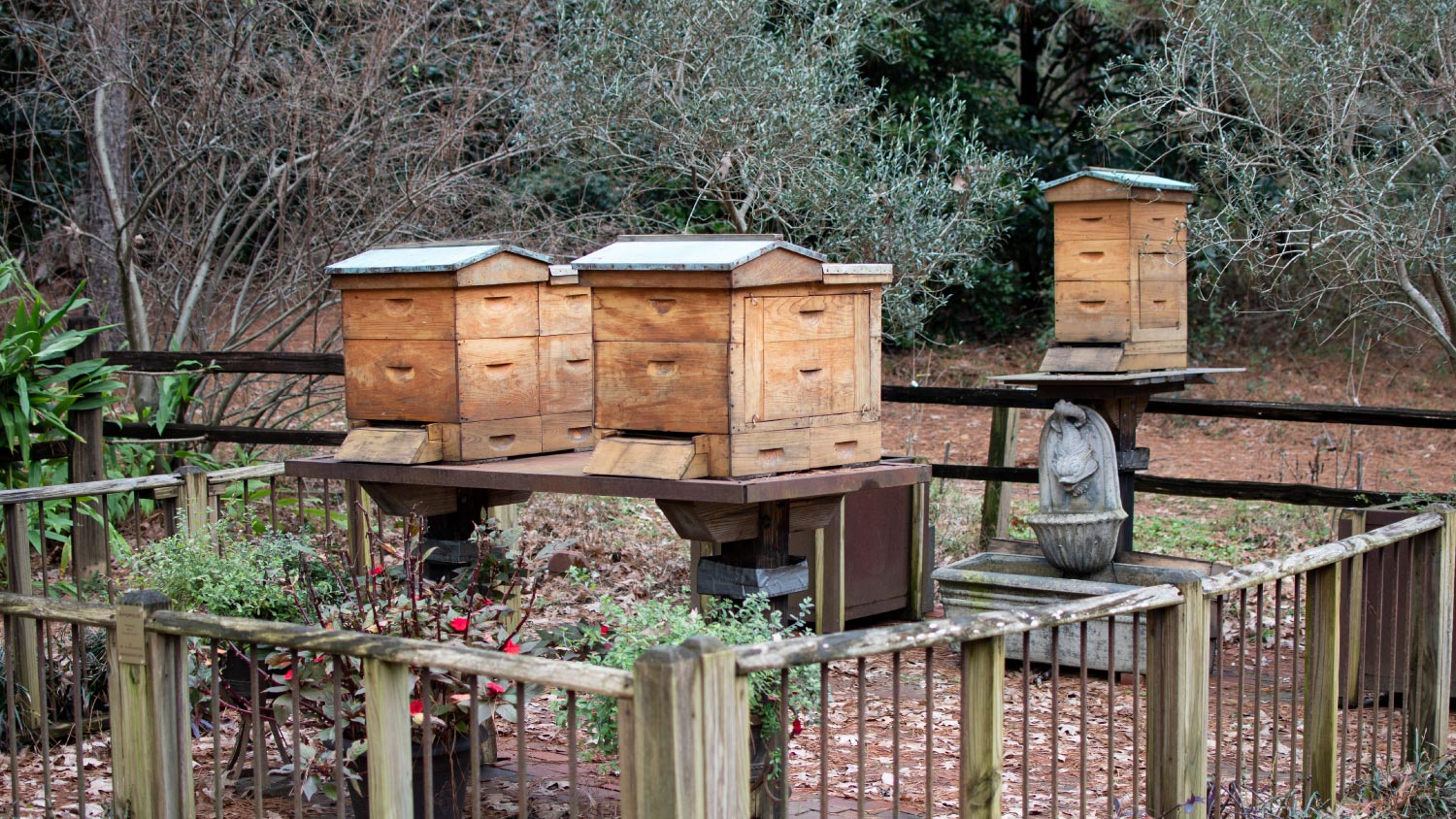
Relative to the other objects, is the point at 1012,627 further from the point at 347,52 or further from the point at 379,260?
the point at 347,52

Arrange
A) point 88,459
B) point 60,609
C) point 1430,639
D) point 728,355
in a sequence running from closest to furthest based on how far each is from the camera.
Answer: point 60,609 < point 728,355 < point 1430,639 < point 88,459

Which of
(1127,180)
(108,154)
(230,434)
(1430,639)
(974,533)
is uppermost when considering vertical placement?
(108,154)

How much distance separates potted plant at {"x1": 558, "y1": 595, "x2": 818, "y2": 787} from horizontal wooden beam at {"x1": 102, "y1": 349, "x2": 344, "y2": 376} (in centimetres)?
441

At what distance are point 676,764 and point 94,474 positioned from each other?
16.2ft

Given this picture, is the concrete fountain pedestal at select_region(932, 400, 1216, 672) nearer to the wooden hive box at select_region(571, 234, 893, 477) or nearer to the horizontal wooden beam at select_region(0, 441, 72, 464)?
the wooden hive box at select_region(571, 234, 893, 477)

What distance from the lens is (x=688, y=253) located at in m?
4.52

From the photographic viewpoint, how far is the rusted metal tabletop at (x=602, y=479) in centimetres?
441

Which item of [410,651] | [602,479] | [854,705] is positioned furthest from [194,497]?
[410,651]

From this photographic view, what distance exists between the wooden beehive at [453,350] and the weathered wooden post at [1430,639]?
11.0 ft

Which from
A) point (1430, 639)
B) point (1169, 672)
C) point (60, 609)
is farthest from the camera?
point (1430, 639)

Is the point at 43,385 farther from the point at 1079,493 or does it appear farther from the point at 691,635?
the point at 1079,493

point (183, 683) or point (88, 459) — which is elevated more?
point (88, 459)

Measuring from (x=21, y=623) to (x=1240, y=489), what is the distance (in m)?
5.95

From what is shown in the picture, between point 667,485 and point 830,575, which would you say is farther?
point 830,575
